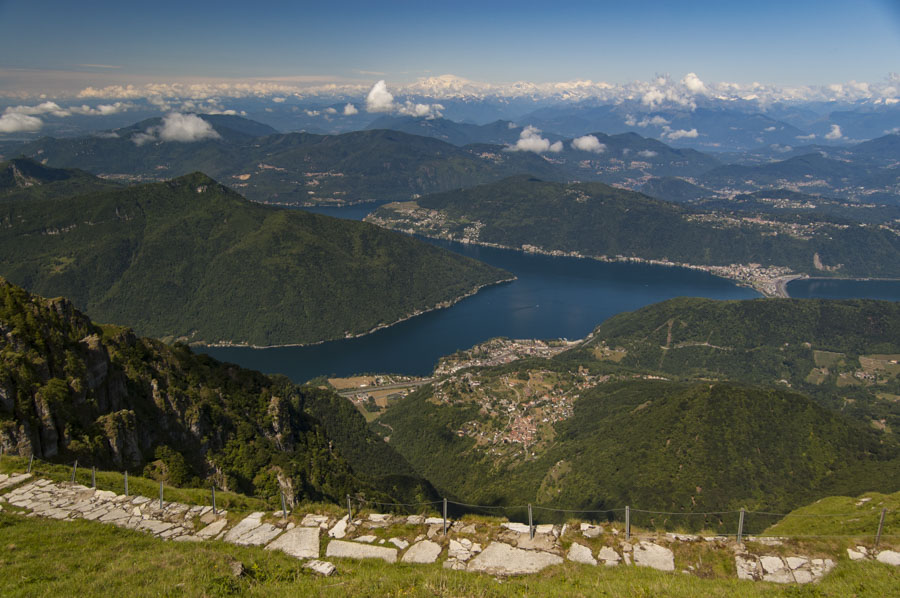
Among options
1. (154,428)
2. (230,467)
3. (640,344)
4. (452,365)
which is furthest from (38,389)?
(640,344)

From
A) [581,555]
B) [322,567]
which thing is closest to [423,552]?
[322,567]

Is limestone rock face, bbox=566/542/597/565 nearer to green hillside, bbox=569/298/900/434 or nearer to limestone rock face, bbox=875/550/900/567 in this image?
limestone rock face, bbox=875/550/900/567

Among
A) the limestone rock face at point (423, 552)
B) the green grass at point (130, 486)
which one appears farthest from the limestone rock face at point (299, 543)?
the green grass at point (130, 486)

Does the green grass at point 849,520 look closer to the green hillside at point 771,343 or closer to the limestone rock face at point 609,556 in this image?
the limestone rock face at point 609,556

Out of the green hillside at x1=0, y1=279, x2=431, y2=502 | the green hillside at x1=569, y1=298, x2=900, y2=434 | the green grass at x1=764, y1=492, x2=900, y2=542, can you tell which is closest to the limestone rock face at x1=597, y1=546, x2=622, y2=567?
the green grass at x1=764, y1=492, x2=900, y2=542

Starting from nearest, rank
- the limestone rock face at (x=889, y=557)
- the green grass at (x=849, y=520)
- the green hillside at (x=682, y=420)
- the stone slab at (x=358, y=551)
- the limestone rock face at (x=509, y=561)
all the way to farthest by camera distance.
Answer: the limestone rock face at (x=509, y=561) < the limestone rock face at (x=889, y=557) < the stone slab at (x=358, y=551) < the green grass at (x=849, y=520) < the green hillside at (x=682, y=420)

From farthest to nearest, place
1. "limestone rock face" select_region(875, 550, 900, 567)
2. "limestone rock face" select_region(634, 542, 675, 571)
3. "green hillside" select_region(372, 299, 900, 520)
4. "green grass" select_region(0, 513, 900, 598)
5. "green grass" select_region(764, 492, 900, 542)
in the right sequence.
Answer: "green hillside" select_region(372, 299, 900, 520) → "green grass" select_region(764, 492, 900, 542) → "limestone rock face" select_region(634, 542, 675, 571) → "limestone rock face" select_region(875, 550, 900, 567) → "green grass" select_region(0, 513, 900, 598)
